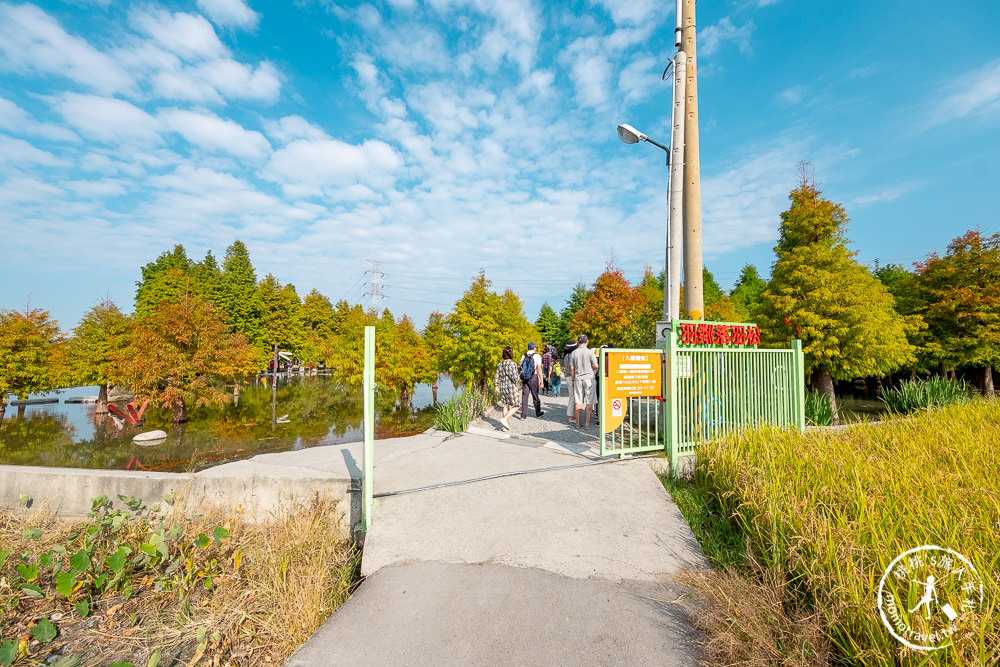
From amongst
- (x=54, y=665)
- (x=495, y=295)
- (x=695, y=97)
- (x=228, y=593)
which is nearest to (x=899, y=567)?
(x=228, y=593)

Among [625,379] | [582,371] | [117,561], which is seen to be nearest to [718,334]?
[625,379]

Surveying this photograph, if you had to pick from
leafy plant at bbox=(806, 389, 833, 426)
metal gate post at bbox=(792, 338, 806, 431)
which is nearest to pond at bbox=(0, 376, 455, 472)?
metal gate post at bbox=(792, 338, 806, 431)

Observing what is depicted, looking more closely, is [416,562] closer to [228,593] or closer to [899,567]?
[228,593]

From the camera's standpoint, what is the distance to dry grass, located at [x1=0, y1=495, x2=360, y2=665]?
3234 millimetres

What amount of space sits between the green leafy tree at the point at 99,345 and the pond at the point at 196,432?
2.01 meters

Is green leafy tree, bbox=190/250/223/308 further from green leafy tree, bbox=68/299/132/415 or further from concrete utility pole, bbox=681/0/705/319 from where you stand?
concrete utility pole, bbox=681/0/705/319

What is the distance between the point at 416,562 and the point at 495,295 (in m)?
14.7

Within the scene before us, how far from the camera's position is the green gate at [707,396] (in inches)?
230

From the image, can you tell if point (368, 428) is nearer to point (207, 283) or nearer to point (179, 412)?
point (179, 412)

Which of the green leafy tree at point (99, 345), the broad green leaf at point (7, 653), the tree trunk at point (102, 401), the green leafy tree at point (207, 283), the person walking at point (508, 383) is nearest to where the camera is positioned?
the broad green leaf at point (7, 653)

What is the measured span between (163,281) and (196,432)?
35.8 metres

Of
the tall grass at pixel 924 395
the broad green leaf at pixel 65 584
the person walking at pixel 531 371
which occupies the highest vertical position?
the person walking at pixel 531 371

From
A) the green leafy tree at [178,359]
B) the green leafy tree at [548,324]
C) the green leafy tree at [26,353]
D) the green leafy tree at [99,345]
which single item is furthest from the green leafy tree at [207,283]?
the green leafy tree at [548,324]

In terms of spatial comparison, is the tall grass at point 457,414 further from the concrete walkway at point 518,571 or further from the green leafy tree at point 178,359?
the green leafy tree at point 178,359
